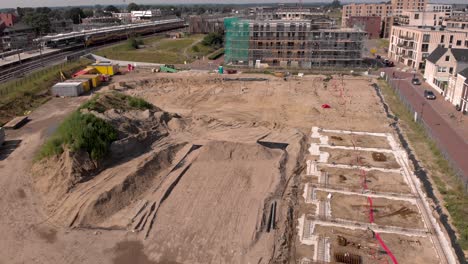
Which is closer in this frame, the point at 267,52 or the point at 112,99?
the point at 112,99

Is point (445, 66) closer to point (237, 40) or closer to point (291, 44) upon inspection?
A: point (291, 44)

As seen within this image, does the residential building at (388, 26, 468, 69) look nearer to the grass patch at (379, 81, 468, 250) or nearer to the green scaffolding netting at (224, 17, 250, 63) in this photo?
the grass patch at (379, 81, 468, 250)

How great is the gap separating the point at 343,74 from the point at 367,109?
61.8 ft

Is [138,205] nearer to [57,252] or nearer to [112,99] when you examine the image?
[57,252]

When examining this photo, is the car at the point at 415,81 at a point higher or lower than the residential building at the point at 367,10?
lower

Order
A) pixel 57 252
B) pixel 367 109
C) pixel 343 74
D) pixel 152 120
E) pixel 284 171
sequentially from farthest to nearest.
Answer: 1. pixel 343 74
2. pixel 367 109
3. pixel 152 120
4. pixel 284 171
5. pixel 57 252

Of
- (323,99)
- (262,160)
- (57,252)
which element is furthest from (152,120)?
(323,99)

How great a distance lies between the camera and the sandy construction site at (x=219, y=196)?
19.0m

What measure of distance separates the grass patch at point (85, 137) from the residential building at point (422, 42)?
52.8m

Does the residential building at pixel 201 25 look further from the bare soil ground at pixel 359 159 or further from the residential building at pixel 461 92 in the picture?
the bare soil ground at pixel 359 159

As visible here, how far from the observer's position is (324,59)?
6228 centimetres

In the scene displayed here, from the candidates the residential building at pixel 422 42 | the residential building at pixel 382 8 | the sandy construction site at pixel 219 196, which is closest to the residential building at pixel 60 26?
the sandy construction site at pixel 219 196

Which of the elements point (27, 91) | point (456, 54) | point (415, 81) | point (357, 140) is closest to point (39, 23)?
point (27, 91)

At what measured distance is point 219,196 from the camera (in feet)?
75.6
